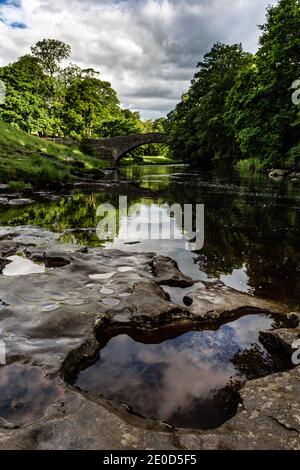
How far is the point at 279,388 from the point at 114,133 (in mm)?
70136

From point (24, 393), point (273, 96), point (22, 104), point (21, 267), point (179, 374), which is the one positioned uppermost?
point (22, 104)

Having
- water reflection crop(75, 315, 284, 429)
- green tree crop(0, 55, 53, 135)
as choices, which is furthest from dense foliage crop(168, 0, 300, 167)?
green tree crop(0, 55, 53, 135)

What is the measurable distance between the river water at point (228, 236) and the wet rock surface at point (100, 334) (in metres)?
0.94

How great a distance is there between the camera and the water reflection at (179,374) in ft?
8.41

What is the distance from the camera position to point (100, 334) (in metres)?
3.58

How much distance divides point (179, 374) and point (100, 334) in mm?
1013

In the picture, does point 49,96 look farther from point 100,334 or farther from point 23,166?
point 100,334

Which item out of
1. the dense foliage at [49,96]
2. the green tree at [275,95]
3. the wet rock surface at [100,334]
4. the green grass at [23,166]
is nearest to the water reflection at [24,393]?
the wet rock surface at [100,334]

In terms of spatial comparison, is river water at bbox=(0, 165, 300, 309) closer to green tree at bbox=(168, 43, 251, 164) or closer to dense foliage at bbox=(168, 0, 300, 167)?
dense foliage at bbox=(168, 0, 300, 167)

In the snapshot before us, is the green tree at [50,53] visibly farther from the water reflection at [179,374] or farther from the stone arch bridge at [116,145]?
the water reflection at [179,374]

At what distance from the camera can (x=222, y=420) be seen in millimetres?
2461

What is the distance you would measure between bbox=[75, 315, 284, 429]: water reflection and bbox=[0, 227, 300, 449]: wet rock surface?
0.18 m

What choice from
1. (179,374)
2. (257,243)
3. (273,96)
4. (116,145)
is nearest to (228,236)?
(257,243)
